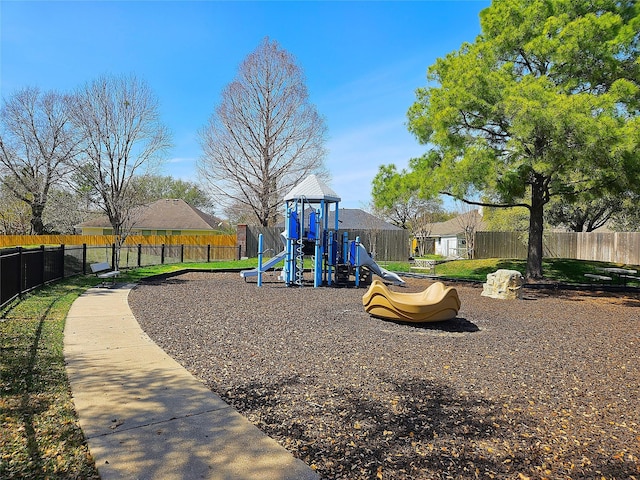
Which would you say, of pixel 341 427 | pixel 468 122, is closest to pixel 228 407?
pixel 341 427

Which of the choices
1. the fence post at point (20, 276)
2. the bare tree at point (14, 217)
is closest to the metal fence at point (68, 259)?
the fence post at point (20, 276)

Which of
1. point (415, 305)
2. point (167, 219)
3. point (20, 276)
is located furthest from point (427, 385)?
point (167, 219)

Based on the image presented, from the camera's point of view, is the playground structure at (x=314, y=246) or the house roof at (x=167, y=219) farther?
Result: the house roof at (x=167, y=219)

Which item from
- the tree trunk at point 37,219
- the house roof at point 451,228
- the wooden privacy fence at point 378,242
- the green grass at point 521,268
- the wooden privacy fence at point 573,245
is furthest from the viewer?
the house roof at point 451,228

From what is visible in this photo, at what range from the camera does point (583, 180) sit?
50.0ft

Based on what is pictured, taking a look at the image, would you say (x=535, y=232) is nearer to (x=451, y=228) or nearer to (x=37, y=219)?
(x=451, y=228)

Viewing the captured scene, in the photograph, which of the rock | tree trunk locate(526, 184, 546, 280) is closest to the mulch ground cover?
the rock

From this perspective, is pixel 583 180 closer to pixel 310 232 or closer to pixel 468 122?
pixel 468 122

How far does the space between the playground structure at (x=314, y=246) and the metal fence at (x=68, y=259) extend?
19.0 ft

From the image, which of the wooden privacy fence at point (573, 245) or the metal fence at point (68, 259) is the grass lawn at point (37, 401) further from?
the wooden privacy fence at point (573, 245)

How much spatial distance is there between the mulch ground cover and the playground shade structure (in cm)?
23

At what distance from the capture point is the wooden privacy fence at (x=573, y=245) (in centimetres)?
2550

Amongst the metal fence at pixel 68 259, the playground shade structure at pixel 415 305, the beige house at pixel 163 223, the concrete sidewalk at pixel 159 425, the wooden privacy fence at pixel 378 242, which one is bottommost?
the concrete sidewalk at pixel 159 425

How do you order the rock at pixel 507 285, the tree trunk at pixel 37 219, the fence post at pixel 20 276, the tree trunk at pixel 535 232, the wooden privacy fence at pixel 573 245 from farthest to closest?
the tree trunk at pixel 37 219 → the wooden privacy fence at pixel 573 245 → the tree trunk at pixel 535 232 → the rock at pixel 507 285 → the fence post at pixel 20 276
